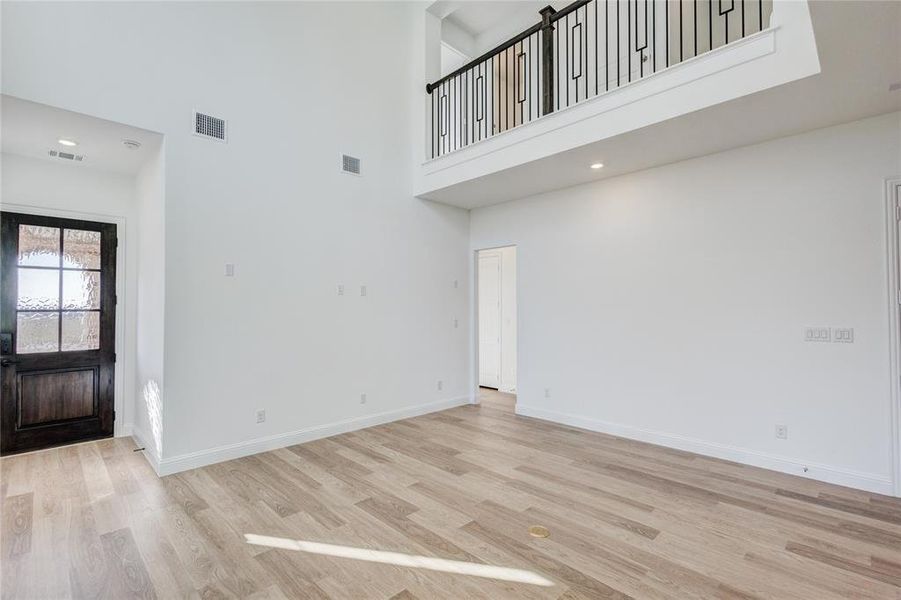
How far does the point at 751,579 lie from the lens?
2.24 m

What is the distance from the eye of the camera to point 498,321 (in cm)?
768

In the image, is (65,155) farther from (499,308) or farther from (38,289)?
(499,308)

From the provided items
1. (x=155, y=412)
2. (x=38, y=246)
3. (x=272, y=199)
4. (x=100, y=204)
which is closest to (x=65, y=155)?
(x=100, y=204)

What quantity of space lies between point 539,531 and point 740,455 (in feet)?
8.01

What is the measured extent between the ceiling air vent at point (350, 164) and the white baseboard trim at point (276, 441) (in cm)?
295

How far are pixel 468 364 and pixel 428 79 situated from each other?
4118 millimetres

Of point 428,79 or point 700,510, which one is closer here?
point 700,510

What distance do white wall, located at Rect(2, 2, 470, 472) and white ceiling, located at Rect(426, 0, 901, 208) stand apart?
4.66 ft

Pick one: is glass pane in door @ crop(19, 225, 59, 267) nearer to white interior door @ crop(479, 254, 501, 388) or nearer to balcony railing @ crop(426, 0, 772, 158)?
balcony railing @ crop(426, 0, 772, 158)

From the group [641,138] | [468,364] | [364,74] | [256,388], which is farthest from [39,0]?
[468,364]

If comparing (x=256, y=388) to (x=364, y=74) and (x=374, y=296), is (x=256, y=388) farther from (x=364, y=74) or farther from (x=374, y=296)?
(x=364, y=74)

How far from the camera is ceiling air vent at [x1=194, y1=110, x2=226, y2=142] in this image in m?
3.81

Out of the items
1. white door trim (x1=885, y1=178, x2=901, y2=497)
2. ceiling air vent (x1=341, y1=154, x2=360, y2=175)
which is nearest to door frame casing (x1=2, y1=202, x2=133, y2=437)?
Result: ceiling air vent (x1=341, y1=154, x2=360, y2=175)

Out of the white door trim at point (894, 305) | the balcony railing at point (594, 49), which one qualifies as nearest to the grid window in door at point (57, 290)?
the balcony railing at point (594, 49)
